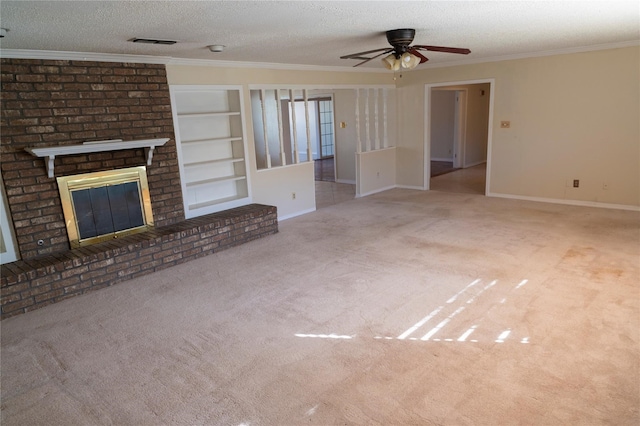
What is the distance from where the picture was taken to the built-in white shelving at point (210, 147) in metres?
5.24

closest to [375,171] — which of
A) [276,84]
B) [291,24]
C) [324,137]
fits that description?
[276,84]

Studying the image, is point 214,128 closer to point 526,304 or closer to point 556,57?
point 526,304

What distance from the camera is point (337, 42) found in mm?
4273

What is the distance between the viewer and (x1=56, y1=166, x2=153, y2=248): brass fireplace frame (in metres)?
4.20

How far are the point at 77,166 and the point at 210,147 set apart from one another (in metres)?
1.71

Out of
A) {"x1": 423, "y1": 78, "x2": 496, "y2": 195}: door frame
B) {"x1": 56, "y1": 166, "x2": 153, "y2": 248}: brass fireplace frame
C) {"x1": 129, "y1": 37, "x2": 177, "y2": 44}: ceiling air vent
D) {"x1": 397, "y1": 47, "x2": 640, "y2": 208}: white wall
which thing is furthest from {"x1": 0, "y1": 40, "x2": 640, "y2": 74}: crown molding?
{"x1": 56, "y1": 166, "x2": 153, "y2": 248}: brass fireplace frame

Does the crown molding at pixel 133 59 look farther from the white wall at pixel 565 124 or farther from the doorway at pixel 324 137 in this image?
the doorway at pixel 324 137

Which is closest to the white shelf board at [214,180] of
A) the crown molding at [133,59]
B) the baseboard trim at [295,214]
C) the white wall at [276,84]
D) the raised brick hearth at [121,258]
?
the white wall at [276,84]

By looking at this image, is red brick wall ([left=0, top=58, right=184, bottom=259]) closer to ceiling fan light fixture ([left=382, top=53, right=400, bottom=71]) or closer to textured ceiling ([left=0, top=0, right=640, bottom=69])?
textured ceiling ([left=0, top=0, right=640, bottom=69])

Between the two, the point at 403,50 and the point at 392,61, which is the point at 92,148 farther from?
the point at 403,50

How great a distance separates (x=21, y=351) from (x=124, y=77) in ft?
9.36

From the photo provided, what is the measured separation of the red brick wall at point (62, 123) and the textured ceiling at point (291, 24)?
11.0 inches

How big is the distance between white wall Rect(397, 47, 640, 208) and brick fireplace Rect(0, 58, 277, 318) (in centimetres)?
472

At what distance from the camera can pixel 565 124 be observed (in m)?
6.20
